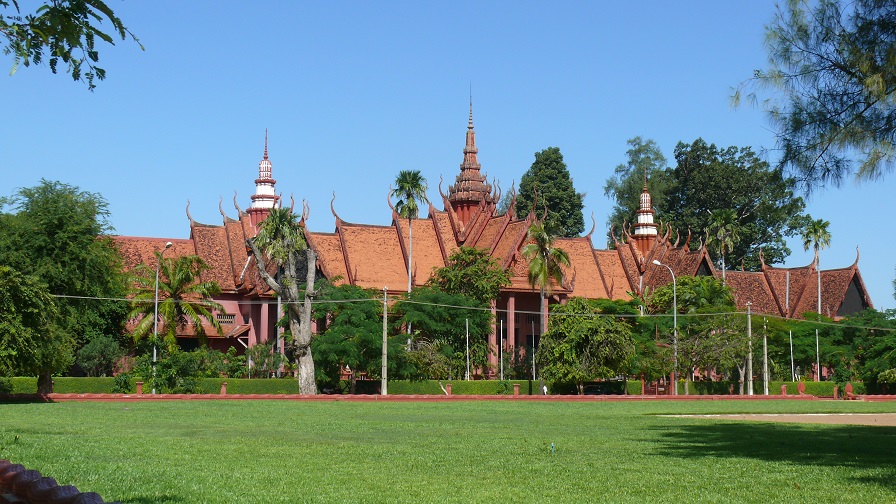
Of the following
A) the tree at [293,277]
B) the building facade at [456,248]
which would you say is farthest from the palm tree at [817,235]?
the tree at [293,277]

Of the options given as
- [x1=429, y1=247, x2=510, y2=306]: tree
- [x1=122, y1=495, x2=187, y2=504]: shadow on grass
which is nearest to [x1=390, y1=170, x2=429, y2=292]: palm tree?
[x1=429, y1=247, x2=510, y2=306]: tree

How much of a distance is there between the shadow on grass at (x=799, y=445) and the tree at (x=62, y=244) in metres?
28.0

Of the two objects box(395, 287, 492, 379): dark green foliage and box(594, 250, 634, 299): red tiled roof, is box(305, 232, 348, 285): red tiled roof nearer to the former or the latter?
box(395, 287, 492, 379): dark green foliage

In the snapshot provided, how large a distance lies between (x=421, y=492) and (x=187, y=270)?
43.3m

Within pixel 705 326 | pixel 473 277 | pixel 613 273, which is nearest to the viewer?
pixel 705 326

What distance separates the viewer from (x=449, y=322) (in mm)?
54250

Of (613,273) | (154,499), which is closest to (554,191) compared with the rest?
(613,273)

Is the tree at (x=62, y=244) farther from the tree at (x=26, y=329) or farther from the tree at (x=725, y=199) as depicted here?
the tree at (x=725, y=199)

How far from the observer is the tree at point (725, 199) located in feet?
291

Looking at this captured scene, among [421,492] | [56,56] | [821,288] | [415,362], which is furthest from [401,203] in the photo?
[56,56]

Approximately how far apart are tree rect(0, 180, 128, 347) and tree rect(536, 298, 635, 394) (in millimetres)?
19732

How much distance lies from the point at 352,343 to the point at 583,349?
A: 10729 mm

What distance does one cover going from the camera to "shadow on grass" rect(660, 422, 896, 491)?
49.5 feet

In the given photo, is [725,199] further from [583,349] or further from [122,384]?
[122,384]
